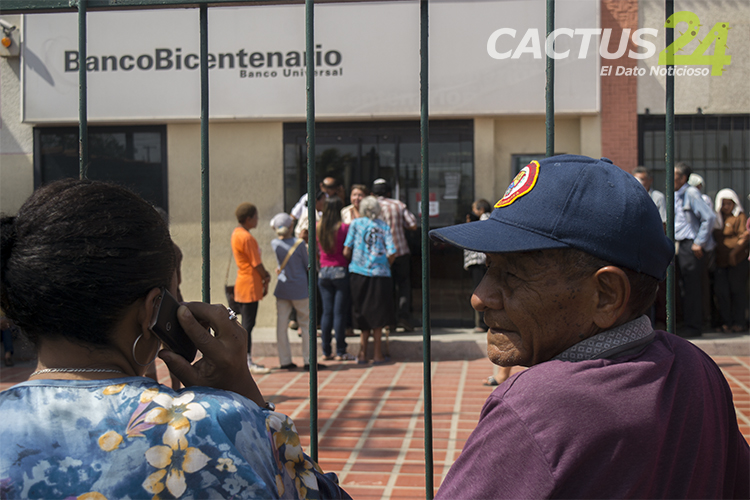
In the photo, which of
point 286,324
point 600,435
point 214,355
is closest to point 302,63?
point 286,324

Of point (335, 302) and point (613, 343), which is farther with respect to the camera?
point (335, 302)

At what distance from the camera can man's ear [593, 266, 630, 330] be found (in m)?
1.22

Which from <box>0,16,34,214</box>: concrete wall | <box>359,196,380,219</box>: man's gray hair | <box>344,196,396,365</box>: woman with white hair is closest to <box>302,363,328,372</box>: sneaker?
<box>344,196,396,365</box>: woman with white hair

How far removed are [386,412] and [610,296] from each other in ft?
14.4

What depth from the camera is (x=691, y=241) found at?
7797 millimetres

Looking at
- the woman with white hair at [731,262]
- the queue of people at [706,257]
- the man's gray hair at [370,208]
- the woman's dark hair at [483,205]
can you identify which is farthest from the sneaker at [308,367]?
the woman with white hair at [731,262]

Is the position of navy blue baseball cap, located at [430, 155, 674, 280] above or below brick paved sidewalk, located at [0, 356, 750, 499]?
above

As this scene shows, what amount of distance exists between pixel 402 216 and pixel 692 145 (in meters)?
3.99

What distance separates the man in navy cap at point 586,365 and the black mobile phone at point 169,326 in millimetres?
598

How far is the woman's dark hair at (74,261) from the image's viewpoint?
1.22m

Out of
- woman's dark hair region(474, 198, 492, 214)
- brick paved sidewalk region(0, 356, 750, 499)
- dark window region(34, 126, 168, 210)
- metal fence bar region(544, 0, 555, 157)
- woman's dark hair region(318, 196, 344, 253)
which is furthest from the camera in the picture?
dark window region(34, 126, 168, 210)

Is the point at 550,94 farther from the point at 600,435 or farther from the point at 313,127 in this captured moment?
the point at 600,435

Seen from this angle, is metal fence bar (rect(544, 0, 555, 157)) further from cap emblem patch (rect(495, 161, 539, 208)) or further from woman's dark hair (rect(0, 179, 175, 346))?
woman's dark hair (rect(0, 179, 175, 346))

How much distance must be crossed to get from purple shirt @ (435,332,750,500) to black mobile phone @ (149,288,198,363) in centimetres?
61
